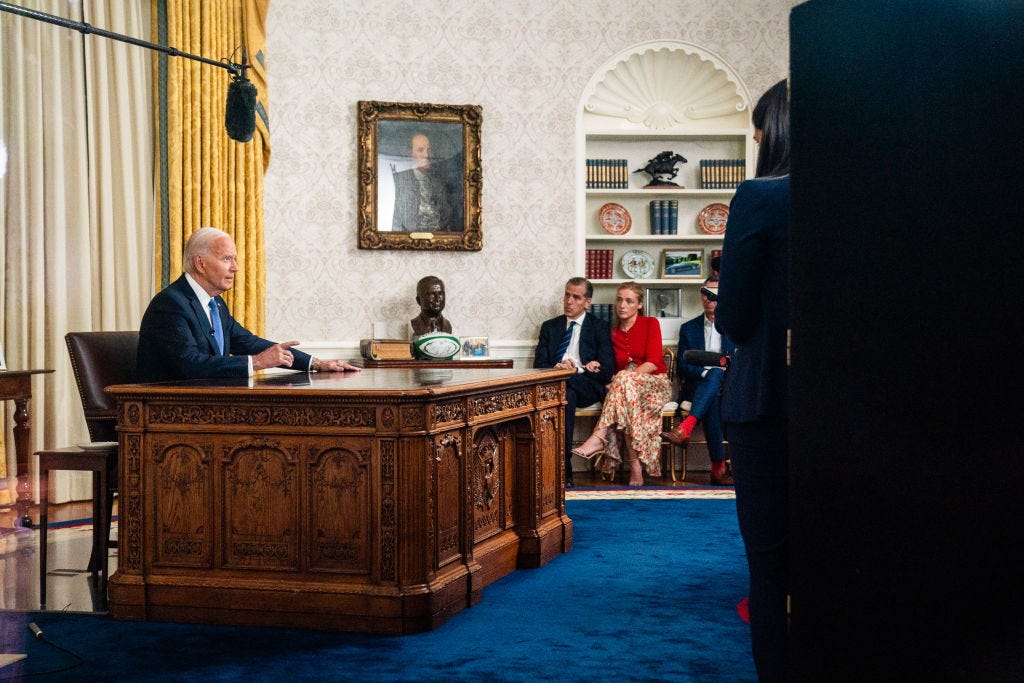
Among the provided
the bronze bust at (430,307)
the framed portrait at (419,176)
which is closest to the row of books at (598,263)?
the framed portrait at (419,176)

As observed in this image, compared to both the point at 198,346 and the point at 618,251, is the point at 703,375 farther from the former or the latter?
the point at 198,346

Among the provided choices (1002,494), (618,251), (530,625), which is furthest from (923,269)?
(618,251)

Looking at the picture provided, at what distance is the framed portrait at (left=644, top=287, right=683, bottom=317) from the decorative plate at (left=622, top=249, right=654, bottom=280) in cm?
16

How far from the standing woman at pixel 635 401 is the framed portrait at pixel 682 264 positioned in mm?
683

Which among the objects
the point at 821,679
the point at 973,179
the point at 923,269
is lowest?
the point at 821,679

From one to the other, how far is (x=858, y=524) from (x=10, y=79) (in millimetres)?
5330

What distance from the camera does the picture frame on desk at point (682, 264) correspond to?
7.49 metres

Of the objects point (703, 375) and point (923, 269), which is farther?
point (703, 375)

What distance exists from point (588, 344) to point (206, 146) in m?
2.75

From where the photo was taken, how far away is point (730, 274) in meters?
2.08

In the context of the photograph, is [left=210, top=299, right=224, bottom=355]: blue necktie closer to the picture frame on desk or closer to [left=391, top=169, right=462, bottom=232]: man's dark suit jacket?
[left=391, top=169, right=462, bottom=232]: man's dark suit jacket

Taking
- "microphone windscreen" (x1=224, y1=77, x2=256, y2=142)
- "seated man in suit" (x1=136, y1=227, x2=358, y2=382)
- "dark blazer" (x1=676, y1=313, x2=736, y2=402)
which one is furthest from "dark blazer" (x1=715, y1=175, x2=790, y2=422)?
"dark blazer" (x1=676, y1=313, x2=736, y2=402)

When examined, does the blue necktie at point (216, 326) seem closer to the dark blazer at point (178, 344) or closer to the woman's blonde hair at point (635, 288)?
the dark blazer at point (178, 344)

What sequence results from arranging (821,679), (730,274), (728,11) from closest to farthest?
1. (821,679)
2. (730,274)
3. (728,11)
